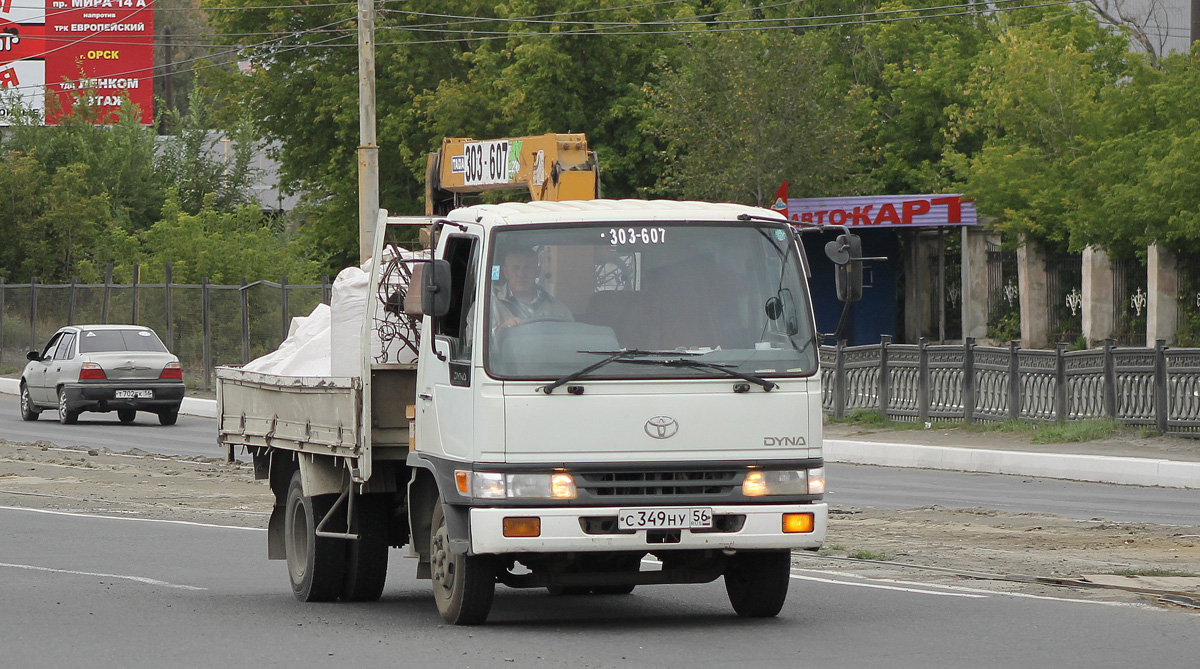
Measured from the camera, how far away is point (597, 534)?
8.54 meters

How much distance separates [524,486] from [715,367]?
43.4 inches

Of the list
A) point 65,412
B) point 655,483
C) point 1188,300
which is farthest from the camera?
point 1188,300

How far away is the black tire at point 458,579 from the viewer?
29.3 ft

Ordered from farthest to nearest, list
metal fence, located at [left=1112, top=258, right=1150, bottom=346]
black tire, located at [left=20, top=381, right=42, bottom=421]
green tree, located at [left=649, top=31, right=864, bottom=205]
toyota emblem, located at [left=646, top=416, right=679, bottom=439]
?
green tree, located at [left=649, top=31, right=864, bottom=205] → metal fence, located at [left=1112, top=258, right=1150, bottom=346] → black tire, located at [left=20, top=381, right=42, bottom=421] → toyota emblem, located at [left=646, top=416, right=679, bottom=439]

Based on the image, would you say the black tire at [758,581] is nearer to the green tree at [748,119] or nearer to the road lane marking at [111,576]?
the road lane marking at [111,576]

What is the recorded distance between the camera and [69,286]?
40438 millimetres

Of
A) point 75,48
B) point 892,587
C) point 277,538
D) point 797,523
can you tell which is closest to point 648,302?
point 797,523

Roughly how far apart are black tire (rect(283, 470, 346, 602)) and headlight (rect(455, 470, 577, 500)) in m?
2.36

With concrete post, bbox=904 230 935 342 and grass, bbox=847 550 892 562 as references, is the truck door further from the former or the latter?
concrete post, bbox=904 230 935 342

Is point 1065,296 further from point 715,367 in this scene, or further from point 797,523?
point 715,367

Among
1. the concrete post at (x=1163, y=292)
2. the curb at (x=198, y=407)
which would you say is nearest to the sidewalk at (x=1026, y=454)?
the concrete post at (x=1163, y=292)

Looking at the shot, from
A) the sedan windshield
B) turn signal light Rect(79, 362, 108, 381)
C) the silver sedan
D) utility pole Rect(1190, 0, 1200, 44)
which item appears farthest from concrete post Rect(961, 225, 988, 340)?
turn signal light Rect(79, 362, 108, 381)

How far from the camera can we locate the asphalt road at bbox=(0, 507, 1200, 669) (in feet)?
27.1

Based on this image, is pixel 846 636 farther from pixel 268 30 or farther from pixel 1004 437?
pixel 268 30
